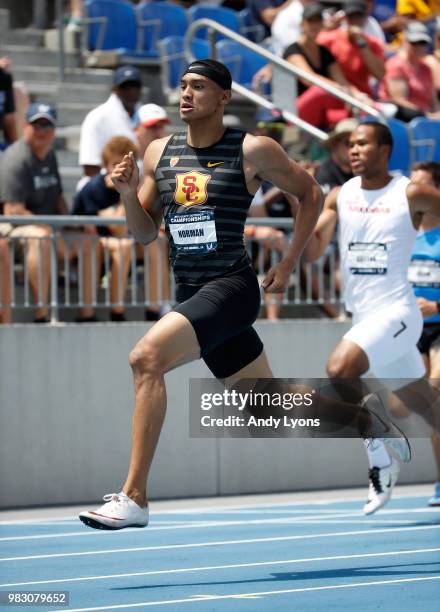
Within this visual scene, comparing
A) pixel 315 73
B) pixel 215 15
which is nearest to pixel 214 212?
pixel 315 73

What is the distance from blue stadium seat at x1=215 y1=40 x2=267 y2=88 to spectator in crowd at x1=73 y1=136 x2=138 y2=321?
4007 mm

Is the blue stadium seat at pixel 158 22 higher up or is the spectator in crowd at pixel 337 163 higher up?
the blue stadium seat at pixel 158 22

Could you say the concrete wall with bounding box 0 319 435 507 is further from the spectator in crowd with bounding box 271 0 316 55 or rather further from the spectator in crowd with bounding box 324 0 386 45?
the spectator in crowd with bounding box 324 0 386 45

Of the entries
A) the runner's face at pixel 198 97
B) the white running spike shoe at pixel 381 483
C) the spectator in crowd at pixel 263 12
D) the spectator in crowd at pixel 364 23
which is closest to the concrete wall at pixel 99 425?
the white running spike shoe at pixel 381 483

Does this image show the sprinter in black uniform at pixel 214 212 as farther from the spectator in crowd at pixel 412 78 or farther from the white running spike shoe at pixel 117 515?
the spectator in crowd at pixel 412 78

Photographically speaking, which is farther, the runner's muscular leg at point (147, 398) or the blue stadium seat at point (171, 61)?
the blue stadium seat at point (171, 61)

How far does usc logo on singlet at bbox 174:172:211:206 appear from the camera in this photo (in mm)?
7160

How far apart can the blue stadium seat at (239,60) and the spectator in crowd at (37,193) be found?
432cm

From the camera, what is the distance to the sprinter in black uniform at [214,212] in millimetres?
7062

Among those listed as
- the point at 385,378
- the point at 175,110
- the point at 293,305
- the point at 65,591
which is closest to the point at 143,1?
the point at 175,110

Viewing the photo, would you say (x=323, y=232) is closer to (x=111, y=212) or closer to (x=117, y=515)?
(x=111, y=212)

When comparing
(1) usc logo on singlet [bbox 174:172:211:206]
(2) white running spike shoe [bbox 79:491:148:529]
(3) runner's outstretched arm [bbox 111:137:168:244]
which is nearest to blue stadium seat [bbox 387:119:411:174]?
(3) runner's outstretched arm [bbox 111:137:168:244]

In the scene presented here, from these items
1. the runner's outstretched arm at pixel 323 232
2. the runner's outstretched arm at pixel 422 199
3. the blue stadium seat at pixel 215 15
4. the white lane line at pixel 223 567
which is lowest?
the white lane line at pixel 223 567

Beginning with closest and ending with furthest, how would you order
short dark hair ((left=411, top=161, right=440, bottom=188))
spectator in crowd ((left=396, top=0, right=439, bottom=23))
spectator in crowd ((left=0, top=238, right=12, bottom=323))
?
1. short dark hair ((left=411, top=161, right=440, bottom=188))
2. spectator in crowd ((left=0, top=238, right=12, bottom=323))
3. spectator in crowd ((left=396, top=0, right=439, bottom=23))
